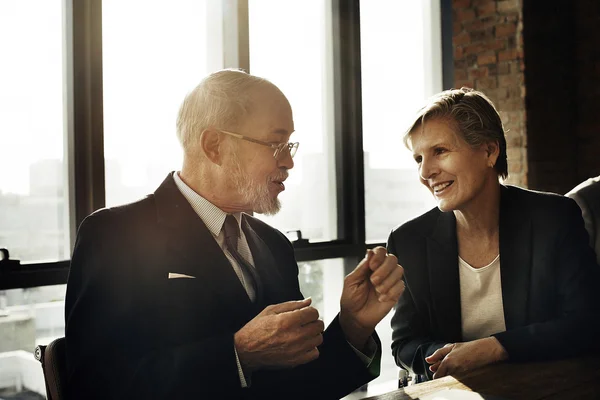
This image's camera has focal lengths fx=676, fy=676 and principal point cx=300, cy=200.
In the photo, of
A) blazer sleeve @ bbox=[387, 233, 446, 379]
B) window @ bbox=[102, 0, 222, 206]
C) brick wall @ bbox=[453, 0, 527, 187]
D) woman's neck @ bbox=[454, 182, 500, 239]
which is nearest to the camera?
blazer sleeve @ bbox=[387, 233, 446, 379]

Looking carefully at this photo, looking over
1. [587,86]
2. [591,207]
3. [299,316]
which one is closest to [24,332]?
[299,316]

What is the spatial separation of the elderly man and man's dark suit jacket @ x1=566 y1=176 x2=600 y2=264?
3.74ft

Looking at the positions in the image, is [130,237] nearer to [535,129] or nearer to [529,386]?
[529,386]

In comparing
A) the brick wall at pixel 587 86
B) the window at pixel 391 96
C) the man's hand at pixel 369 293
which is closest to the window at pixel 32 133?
the man's hand at pixel 369 293

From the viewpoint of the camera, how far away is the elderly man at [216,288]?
1574mm

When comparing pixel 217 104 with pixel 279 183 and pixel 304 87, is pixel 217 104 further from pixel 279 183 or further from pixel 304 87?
pixel 304 87

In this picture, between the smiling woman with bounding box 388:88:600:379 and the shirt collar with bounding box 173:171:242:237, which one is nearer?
the shirt collar with bounding box 173:171:242:237

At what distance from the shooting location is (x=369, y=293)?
1.87m

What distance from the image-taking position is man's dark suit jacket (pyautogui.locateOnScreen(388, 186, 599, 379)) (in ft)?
7.39

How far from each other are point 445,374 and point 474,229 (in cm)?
64

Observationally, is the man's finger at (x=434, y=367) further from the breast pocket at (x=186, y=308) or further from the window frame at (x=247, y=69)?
the window frame at (x=247, y=69)

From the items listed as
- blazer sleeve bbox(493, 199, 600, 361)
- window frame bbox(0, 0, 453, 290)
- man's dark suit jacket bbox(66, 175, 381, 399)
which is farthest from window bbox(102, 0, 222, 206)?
blazer sleeve bbox(493, 199, 600, 361)

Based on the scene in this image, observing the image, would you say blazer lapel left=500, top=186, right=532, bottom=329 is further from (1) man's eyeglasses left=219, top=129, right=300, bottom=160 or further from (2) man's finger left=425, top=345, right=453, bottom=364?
(1) man's eyeglasses left=219, top=129, right=300, bottom=160

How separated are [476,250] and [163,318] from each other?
1.26m
